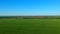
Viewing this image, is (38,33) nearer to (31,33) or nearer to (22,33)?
(31,33)

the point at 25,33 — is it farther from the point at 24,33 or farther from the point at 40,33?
the point at 40,33

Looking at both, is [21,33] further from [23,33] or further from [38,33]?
[38,33]

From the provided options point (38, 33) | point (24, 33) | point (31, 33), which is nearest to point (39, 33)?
point (38, 33)

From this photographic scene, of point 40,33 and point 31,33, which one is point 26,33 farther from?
point 40,33

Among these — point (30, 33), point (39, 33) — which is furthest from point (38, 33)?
point (30, 33)

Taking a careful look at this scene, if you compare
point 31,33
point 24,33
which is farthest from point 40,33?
point 24,33

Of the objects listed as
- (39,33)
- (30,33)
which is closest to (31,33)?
(30,33)
